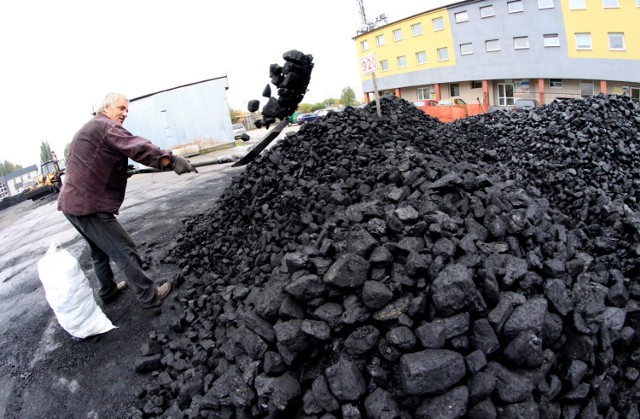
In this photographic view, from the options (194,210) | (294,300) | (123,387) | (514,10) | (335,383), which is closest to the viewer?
(335,383)

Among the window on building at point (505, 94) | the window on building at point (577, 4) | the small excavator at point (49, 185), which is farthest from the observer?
the window on building at point (505, 94)

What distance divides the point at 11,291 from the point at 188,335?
318 centimetres

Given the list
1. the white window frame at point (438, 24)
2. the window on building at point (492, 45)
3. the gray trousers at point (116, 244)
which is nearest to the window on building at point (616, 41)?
the window on building at point (492, 45)

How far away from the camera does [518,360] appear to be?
6.57ft

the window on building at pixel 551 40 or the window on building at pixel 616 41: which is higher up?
the window on building at pixel 551 40

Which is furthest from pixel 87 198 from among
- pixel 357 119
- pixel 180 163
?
pixel 357 119

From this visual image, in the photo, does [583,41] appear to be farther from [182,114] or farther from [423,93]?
[182,114]

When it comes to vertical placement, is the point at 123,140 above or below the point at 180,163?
above

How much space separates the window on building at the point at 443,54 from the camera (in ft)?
81.0

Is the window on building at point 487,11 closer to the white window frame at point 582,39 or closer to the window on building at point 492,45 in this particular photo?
the window on building at point 492,45

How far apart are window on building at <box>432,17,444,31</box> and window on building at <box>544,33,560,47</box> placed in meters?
6.22

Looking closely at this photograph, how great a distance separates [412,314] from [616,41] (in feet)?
71.8

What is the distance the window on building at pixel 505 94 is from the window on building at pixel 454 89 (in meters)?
2.77

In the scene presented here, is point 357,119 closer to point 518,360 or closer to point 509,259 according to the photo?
point 509,259
